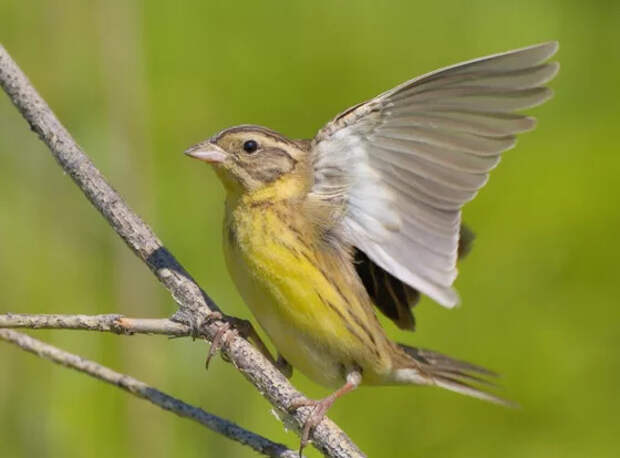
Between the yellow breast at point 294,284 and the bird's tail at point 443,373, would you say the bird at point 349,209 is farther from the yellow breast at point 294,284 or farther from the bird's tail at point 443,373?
the bird's tail at point 443,373

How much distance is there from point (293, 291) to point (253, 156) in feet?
0.95

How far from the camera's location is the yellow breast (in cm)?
261

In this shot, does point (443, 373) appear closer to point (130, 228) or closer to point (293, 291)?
point (293, 291)

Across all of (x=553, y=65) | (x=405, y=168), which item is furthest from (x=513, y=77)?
(x=405, y=168)

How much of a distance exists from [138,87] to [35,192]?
33 centimetres

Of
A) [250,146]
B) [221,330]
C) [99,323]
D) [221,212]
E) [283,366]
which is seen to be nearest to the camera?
[99,323]

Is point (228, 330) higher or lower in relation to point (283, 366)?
higher

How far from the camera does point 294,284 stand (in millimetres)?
2627

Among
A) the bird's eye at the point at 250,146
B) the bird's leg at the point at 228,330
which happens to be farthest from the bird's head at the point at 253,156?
the bird's leg at the point at 228,330

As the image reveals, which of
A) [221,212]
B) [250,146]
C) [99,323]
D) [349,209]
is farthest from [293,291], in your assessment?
[221,212]

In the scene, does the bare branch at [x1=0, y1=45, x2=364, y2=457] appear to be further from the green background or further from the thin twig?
the green background

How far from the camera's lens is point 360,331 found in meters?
2.77

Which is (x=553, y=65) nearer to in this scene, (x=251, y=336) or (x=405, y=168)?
(x=405, y=168)

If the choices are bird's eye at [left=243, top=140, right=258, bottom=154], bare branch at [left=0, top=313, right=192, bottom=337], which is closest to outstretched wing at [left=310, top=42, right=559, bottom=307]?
bird's eye at [left=243, top=140, right=258, bottom=154]
